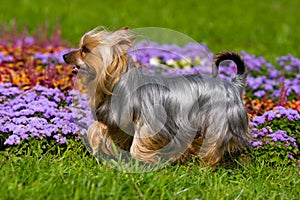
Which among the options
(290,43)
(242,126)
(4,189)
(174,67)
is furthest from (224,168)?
(290,43)

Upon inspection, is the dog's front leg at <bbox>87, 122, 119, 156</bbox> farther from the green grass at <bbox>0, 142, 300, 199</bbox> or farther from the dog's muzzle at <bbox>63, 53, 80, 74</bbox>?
the dog's muzzle at <bbox>63, 53, 80, 74</bbox>

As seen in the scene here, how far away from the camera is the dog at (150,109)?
174 inches

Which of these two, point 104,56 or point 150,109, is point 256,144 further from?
point 104,56

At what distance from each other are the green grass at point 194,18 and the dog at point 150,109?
14.7ft

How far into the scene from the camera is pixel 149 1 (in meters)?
13.5

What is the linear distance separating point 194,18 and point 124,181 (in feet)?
27.7

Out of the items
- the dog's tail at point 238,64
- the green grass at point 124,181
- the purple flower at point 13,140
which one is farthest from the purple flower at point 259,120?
the purple flower at point 13,140

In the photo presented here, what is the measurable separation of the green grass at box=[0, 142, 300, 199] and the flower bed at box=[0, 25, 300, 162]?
0.33 m

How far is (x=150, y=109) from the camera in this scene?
457 centimetres

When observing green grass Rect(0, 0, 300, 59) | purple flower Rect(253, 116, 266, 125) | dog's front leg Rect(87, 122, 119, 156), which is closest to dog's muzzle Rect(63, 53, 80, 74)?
dog's front leg Rect(87, 122, 119, 156)

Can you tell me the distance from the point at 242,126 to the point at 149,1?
358 inches

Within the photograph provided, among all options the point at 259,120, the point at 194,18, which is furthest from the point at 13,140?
the point at 194,18

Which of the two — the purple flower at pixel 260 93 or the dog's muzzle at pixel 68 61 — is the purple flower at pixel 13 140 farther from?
the purple flower at pixel 260 93

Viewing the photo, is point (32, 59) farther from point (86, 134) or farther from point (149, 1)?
point (149, 1)
